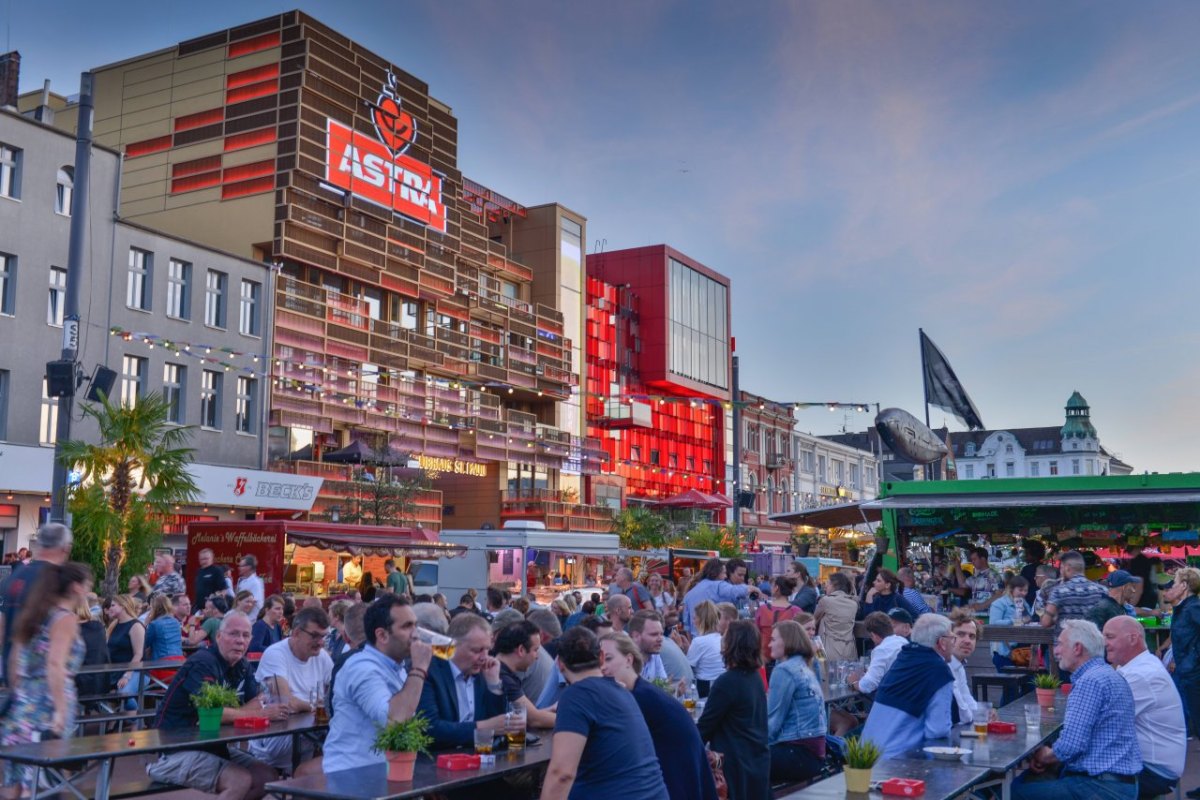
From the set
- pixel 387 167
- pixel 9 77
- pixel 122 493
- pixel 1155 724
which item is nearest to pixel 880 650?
pixel 1155 724

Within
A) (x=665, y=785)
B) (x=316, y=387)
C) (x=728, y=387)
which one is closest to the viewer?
(x=665, y=785)

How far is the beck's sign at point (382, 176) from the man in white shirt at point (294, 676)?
107ft

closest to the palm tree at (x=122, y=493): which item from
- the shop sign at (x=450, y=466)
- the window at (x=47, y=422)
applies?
the window at (x=47, y=422)

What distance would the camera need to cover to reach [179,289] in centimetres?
3366

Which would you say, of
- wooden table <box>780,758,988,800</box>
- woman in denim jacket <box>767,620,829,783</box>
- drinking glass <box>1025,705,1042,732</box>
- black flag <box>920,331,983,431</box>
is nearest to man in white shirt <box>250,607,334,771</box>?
woman in denim jacket <box>767,620,829,783</box>

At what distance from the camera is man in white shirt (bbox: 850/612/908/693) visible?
968 centimetres

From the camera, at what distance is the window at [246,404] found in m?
35.5

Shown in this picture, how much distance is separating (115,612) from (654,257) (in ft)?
195

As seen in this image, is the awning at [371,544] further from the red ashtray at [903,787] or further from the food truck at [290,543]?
the red ashtray at [903,787]

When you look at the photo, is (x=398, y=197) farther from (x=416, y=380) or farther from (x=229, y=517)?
(x=229, y=517)

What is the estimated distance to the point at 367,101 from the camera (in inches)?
1641

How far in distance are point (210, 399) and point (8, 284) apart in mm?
7214

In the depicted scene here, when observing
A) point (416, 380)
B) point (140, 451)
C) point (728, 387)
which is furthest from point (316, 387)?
point (728, 387)

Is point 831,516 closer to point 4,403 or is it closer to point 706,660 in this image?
point 706,660
